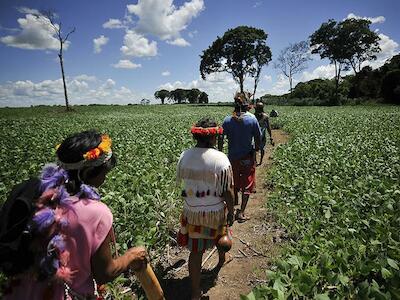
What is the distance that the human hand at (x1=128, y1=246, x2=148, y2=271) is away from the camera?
88.0 inches

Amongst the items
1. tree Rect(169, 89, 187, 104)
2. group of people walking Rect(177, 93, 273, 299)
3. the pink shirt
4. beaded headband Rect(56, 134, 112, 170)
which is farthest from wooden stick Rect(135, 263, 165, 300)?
tree Rect(169, 89, 187, 104)

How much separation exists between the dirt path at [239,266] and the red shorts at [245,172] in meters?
0.66

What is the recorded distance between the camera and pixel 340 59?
176 ft

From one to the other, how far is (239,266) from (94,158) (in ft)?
10.2

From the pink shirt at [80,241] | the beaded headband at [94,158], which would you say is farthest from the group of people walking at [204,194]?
the pink shirt at [80,241]

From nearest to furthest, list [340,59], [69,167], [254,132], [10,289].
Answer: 1. [10,289]
2. [69,167]
3. [254,132]
4. [340,59]

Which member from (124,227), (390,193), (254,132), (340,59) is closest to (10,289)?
(124,227)

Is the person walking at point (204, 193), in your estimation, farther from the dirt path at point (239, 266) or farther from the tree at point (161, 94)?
the tree at point (161, 94)

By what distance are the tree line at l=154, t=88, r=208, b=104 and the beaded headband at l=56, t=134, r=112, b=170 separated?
96004 millimetres

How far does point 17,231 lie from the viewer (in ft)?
5.40

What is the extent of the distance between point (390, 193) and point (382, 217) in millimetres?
1143

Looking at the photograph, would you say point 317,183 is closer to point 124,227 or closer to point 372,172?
point 372,172

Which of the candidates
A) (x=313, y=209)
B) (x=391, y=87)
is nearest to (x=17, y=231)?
(x=313, y=209)

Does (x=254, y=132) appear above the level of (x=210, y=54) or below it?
below
